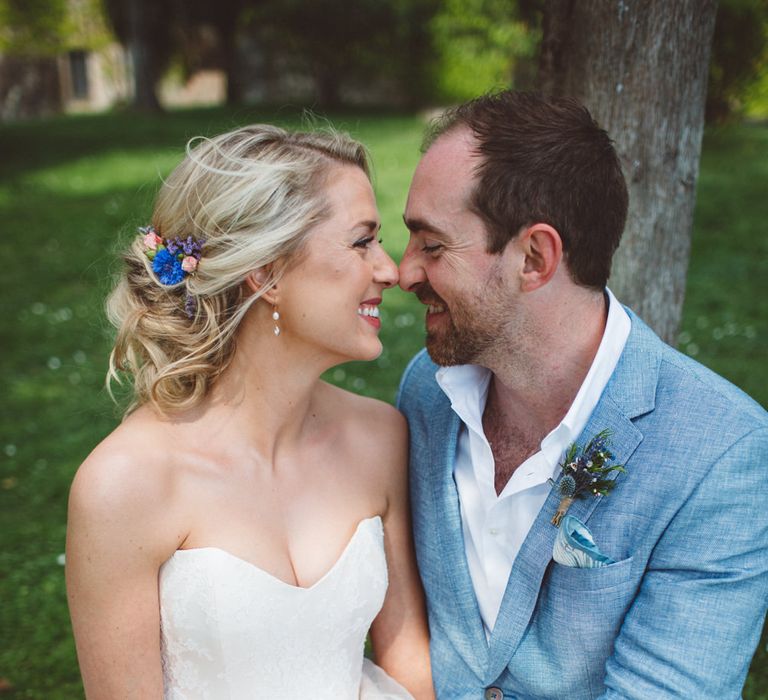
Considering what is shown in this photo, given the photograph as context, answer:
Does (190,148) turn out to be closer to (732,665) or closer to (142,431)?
(142,431)

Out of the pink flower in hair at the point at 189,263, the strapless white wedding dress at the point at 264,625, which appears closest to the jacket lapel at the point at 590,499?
the strapless white wedding dress at the point at 264,625

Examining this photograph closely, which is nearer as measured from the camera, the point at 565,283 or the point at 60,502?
the point at 565,283

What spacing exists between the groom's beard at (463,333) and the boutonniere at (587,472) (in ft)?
1.44

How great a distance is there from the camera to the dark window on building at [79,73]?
34.5 meters

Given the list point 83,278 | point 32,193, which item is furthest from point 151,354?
point 32,193

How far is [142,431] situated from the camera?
2.45 m

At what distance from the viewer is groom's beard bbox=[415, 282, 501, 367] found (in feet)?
8.54

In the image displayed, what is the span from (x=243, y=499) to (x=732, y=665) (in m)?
1.44

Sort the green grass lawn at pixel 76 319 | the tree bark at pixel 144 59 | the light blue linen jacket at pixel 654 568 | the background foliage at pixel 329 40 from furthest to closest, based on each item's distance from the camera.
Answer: the tree bark at pixel 144 59
the background foliage at pixel 329 40
the green grass lawn at pixel 76 319
the light blue linen jacket at pixel 654 568

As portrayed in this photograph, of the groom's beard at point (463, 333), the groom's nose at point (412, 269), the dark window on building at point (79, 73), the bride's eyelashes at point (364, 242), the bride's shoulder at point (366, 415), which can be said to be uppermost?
the bride's eyelashes at point (364, 242)

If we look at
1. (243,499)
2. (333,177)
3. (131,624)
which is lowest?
(131,624)

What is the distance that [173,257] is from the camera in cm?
257

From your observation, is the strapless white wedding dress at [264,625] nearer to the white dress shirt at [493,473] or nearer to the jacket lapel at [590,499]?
the white dress shirt at [493,473]

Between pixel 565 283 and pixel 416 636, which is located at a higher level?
pixel 565 283
